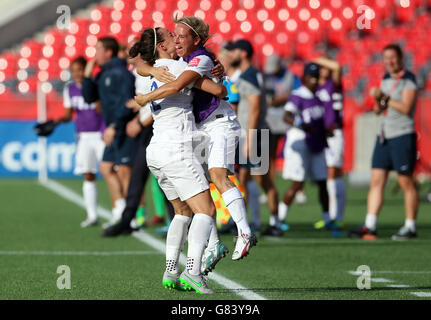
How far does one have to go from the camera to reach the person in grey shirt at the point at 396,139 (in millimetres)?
9797

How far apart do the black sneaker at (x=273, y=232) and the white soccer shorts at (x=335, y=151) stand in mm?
1487

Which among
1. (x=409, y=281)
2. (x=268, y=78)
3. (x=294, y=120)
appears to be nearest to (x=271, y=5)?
(x=268, y=78)

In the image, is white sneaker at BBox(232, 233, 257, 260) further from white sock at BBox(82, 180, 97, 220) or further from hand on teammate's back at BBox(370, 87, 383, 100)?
white sock at BBox(82, 180, 97, 220)

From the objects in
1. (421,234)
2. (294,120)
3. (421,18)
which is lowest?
(421,234)

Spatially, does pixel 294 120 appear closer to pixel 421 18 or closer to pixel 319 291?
pixel 319 291

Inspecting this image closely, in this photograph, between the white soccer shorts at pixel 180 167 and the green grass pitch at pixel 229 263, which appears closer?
the white soccer shorts at pixel 180 167

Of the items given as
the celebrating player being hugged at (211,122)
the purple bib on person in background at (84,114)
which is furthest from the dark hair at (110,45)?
the celebrating player being hugged at (211,122)

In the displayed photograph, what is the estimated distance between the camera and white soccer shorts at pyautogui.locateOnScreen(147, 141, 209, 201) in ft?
20.4

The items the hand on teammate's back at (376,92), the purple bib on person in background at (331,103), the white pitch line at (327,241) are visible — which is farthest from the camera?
the purple bib on person in background at (331,103)

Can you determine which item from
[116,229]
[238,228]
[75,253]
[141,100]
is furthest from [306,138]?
[141,100]

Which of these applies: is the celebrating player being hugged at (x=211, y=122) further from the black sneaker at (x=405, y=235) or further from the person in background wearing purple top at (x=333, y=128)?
the person in background wearing purple top at (x=333, y=128)

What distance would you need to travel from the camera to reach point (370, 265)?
26.3 ft

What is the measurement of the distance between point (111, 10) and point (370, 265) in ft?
59.8

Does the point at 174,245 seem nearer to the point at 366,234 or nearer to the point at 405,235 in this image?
the point at 366,234
